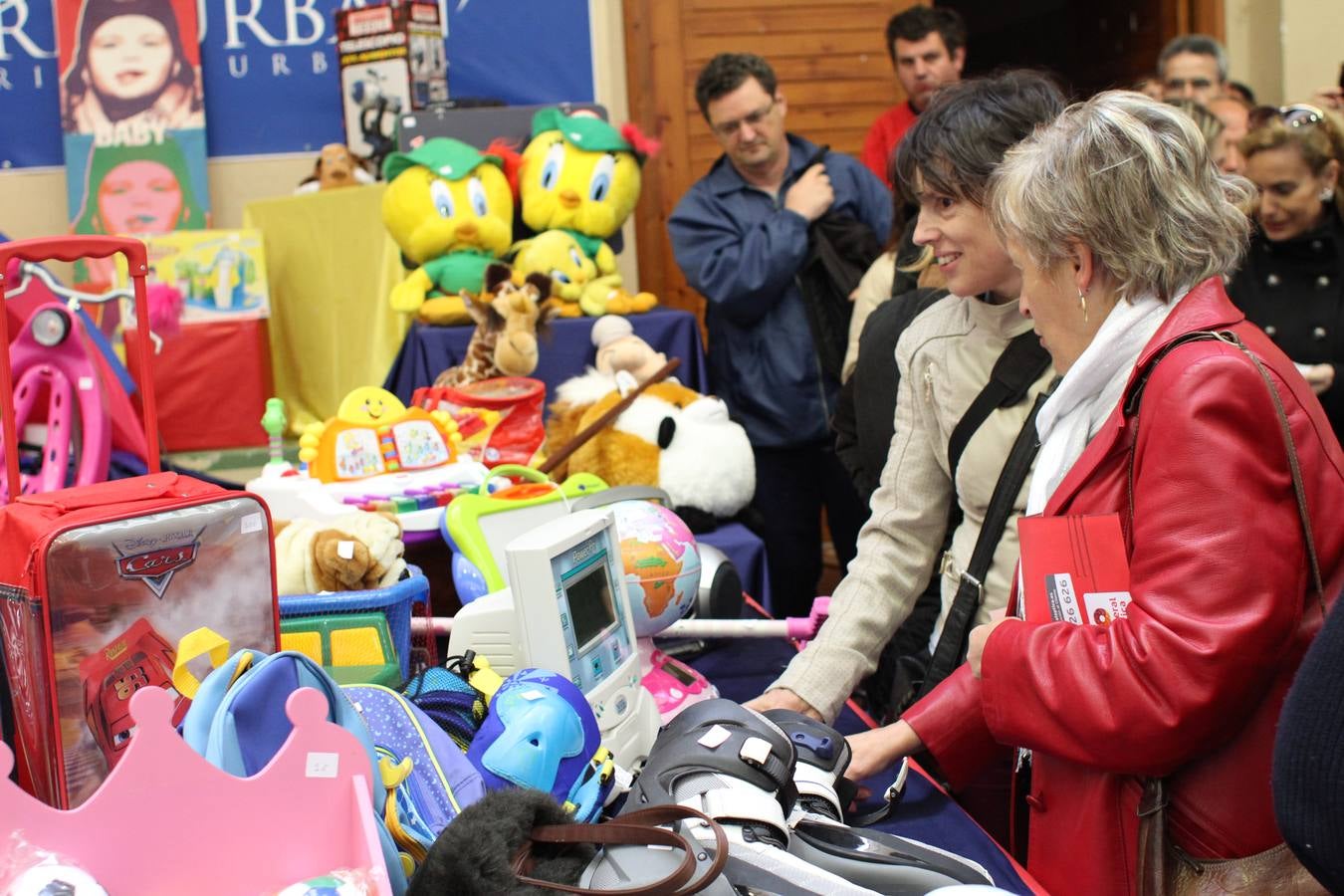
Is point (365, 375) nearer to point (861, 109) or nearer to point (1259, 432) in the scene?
→ point (861, 109)

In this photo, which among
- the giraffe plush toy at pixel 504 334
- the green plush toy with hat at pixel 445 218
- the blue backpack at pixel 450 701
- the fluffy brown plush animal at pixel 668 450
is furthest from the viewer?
the green plush toy with hat at pixel 445 218

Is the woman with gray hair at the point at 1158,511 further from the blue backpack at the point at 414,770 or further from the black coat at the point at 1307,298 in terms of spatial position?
the black coat at the point at 1307,298

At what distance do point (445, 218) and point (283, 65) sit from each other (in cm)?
156

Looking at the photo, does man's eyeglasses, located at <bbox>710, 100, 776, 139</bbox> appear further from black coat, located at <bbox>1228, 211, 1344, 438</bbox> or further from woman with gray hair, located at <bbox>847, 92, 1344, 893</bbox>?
woman with gray hair, located at <bbox>847, 92, 1344, 893</bbox>

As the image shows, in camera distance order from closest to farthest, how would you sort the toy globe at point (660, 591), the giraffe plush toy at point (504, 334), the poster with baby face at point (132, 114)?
the toy globe at point (660, 591) < the giraffe plush toy at point (504, 334) < the poster with baby face at point (132, 114)

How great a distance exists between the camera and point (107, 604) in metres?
1.08

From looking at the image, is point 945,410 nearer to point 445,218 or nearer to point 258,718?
point 258,718

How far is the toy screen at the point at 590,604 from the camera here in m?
1.42

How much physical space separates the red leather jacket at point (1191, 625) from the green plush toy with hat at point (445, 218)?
8.46 feet

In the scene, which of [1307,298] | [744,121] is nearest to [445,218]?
[744,121]

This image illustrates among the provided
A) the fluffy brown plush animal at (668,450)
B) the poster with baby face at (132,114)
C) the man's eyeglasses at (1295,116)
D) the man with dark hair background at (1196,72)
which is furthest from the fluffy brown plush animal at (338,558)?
the poster with baby face at (132,114)

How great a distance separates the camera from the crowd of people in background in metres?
1.06

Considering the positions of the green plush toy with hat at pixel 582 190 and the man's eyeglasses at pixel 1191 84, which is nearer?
the green plush toy with hat at pixel 582 190

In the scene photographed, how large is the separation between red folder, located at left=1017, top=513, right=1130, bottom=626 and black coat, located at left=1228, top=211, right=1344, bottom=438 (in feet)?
5.90
